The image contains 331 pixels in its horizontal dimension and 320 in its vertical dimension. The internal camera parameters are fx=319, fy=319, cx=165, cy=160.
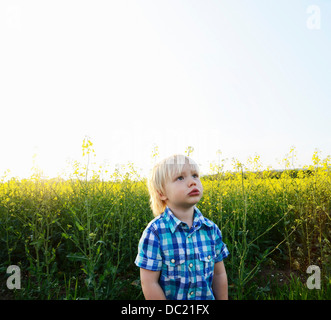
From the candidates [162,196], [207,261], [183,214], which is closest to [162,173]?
[162,196]

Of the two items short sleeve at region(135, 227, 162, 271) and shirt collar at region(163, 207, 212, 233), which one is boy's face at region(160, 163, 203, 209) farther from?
short sleeve at region(135, 227, 162, 271)

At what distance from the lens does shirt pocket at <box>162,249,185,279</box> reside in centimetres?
198

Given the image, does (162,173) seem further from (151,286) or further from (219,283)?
(219,283)

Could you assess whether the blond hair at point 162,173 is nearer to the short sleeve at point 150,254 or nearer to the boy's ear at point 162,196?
the boy's ear at point 162,196

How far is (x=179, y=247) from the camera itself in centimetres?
201

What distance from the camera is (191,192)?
6.64 feet

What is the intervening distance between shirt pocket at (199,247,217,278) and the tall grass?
113 cm

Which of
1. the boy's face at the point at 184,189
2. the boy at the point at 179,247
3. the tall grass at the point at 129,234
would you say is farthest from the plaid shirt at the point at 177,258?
the tall grass at the point at 129,234

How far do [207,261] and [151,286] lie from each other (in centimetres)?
40

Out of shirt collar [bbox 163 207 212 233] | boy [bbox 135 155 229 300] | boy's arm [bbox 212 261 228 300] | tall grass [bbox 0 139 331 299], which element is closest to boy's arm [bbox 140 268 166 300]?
boy [bbox 135 155 229 300]
